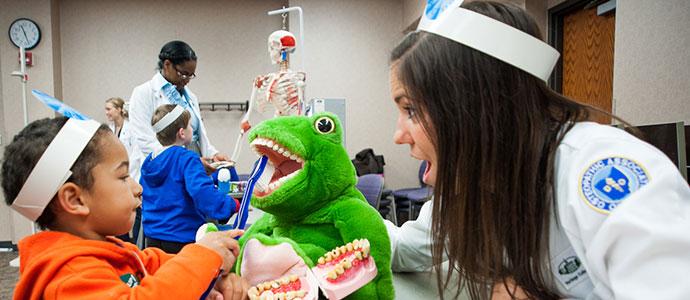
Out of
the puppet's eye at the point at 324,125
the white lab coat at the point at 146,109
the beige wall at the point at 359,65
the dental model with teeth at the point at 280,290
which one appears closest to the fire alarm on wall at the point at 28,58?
the beige wall at the point at 359,65

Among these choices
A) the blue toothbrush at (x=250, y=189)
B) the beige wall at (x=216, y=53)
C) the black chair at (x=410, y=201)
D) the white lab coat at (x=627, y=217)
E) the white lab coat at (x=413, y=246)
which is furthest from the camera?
the beige wall at (x=216, y=53)

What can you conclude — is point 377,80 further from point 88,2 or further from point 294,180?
point 294,180

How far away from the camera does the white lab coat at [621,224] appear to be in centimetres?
50

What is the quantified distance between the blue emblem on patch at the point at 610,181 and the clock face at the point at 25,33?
5312mm

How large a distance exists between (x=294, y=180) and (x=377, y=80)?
4.27 meters

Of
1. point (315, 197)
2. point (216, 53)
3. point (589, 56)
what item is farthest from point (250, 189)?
point (216, 53)

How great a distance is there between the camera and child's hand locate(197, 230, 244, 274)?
88 centimetres

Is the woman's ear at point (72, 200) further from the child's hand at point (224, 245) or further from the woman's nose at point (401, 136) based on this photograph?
the woman's nose at point (401, 136)

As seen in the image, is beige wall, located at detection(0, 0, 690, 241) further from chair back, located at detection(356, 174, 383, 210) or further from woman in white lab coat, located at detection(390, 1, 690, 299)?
woman in white lab coat, located at detection(390, 1, 690, 299)

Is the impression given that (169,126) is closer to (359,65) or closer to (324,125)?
(324,125)

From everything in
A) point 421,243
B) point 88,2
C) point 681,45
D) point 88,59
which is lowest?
point 421,243

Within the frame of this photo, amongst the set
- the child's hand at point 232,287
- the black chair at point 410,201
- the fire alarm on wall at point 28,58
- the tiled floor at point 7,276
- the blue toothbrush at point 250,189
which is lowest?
the tiled floor at point 7,276

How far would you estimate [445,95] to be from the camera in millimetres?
725

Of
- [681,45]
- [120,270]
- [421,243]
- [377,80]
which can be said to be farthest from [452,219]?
[377,80]
